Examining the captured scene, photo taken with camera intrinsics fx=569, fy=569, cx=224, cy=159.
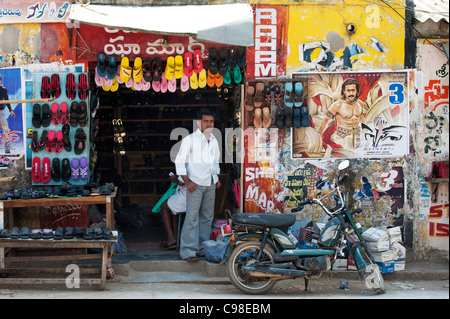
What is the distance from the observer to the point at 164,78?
768 cm

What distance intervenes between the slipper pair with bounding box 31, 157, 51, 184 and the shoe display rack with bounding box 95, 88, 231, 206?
216 centimetres

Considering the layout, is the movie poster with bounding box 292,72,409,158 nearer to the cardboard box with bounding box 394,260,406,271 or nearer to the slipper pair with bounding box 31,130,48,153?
the cardboard box with bounding box 394,260,406,271

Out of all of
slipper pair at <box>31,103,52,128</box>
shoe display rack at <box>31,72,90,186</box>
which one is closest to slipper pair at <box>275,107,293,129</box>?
shoe display rack at <box>31,72,90,186</box>

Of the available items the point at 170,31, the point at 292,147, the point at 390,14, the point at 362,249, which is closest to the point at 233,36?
the point at 170,31

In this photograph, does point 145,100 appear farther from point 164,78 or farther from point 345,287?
point 345,287

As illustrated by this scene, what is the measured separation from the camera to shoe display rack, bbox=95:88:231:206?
9.63 m

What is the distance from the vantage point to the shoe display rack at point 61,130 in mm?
7414

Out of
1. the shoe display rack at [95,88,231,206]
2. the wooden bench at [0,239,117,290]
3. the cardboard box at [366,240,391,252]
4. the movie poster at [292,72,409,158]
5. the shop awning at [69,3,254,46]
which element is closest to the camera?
the wooden bench at [0,239,117,290]

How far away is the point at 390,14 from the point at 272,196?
293 cm

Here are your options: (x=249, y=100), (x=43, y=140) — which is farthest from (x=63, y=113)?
(x=249, y=100)

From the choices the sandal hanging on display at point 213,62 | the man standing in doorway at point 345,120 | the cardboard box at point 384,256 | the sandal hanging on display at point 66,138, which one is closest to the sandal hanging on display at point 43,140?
the sandal hanging on display at point 66,138

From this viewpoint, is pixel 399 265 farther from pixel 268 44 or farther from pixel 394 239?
pixel 268 44

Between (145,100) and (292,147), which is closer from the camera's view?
(292,147)

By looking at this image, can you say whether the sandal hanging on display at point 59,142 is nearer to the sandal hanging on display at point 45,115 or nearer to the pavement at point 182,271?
the sandal hanging on display at point 45,115
